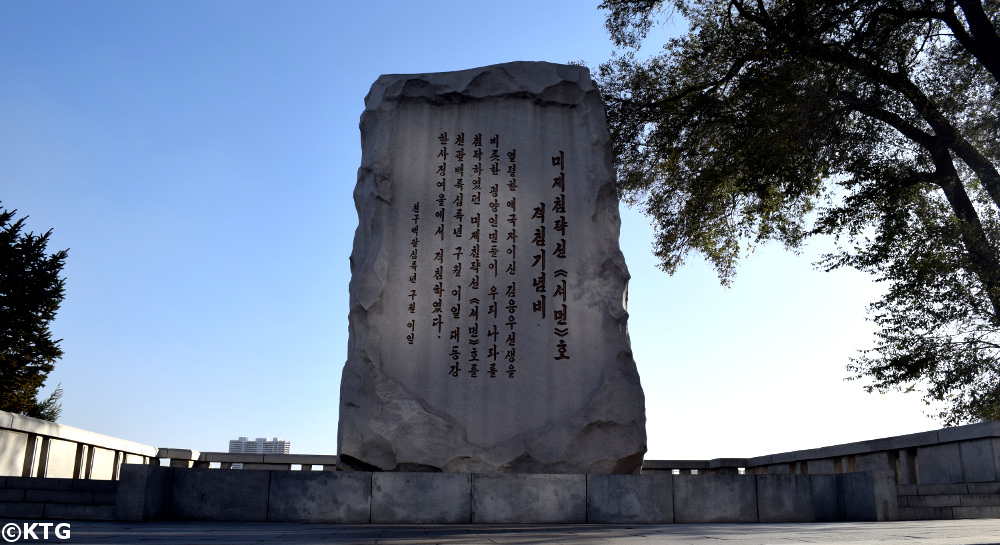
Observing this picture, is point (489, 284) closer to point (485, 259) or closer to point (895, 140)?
point (485, 259)

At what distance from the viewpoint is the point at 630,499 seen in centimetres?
550

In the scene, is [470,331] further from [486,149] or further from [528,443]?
[486,149]

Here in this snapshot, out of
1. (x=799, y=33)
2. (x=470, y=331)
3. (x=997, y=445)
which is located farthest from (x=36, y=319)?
(x=997, y=445)

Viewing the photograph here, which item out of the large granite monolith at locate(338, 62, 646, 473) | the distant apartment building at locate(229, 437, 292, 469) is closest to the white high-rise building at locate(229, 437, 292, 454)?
the distant apartment building at locate(229, 437, 292, 469)

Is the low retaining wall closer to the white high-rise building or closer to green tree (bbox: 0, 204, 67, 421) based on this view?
green tree (bbox: 0, 204, 67, 421)

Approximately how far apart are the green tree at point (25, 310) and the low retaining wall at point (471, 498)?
40.6 feet

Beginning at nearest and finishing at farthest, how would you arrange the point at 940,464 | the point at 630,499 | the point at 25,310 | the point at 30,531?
the point at 30,531 → the point at 630,499 → the point at 940,464 → the point at 25,310

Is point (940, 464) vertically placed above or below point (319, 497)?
above

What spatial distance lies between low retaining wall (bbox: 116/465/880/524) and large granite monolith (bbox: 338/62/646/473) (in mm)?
683

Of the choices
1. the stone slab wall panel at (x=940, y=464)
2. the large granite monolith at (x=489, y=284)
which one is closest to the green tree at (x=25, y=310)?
the large granite monolith at (x=489, y=284)

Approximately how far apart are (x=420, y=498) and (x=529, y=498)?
0.84 metres

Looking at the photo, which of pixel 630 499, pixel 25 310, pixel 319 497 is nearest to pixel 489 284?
pixel 630 499

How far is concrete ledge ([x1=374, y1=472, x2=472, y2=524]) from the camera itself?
5328 millimetres

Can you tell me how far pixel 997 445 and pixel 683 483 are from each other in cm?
335
